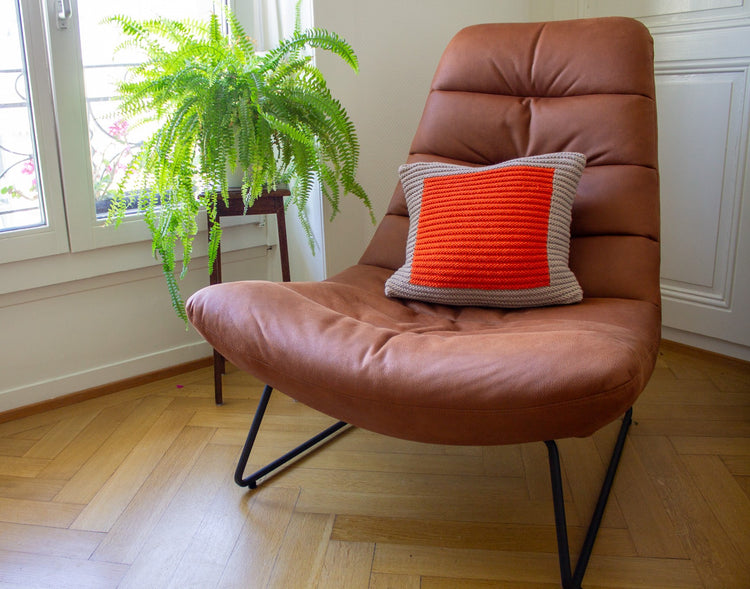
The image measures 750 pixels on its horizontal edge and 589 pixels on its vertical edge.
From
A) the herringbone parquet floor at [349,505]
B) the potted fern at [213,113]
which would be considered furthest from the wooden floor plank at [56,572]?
the potted fern at [213,113]

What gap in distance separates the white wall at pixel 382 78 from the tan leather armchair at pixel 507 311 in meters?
0.35

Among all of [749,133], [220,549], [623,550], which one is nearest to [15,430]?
[220,549]

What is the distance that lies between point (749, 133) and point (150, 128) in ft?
5.19

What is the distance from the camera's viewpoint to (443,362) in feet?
3.49

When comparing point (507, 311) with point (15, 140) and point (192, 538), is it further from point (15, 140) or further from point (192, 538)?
point (15, 140)

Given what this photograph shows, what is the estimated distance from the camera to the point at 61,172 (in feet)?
5.90

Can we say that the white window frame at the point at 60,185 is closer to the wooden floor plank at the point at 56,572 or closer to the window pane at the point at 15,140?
the window pane at the point at 15,140

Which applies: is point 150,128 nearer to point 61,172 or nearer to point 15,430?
point 61,172

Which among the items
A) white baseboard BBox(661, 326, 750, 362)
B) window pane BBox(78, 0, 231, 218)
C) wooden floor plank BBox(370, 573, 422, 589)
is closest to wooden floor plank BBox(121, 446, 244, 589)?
wooden floor plank BBox(370, 573, 422, 589)

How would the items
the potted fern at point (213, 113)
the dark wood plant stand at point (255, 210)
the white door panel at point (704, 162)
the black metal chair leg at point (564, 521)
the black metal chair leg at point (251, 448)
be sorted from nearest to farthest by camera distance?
the black metal chair leg at point (564, 521), the black metal chair leg at point (251, 448), the potted fern at point (213, 113), the dark wood plant stand at point (255, 210), the white door panel at point (704, 162)

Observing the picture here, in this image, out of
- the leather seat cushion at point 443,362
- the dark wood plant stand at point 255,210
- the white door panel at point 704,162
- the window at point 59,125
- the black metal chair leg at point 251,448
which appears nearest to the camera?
the leather seat cushion at point 443,362

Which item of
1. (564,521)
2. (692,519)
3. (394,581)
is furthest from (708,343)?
(394,581)

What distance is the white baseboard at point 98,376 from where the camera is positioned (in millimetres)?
1836

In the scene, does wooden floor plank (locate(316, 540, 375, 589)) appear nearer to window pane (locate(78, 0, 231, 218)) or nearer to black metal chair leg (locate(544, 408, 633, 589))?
black metal chair leg (locate(544, 408, 633, 589))
